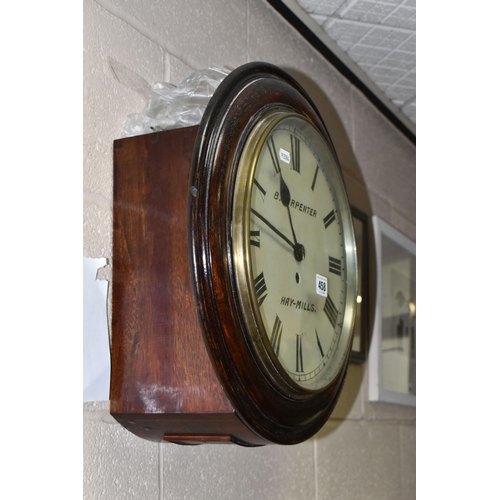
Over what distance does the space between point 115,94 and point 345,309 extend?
581 millimetres

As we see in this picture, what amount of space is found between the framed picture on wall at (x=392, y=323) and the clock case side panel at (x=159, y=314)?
1.20 metres

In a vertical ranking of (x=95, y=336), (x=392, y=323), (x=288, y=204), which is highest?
(x=288, y=204)

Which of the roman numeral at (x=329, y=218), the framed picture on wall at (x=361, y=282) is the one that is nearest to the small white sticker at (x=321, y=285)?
the roman numeral at (x=329, y=218)

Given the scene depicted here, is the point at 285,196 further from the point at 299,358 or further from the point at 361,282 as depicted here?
the point at 361,282

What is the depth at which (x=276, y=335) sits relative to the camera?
113 cm

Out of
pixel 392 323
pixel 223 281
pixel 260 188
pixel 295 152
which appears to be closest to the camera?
pixel 223 281

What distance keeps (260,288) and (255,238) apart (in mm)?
79

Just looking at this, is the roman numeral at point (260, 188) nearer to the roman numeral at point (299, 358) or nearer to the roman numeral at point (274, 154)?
the roman numeral at point (274, 154)

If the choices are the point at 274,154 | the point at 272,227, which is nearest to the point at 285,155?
the point at 274,154

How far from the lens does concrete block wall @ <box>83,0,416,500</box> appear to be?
1.17m

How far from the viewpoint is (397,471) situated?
2.39 meters

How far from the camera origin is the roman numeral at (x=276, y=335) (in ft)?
3.65
